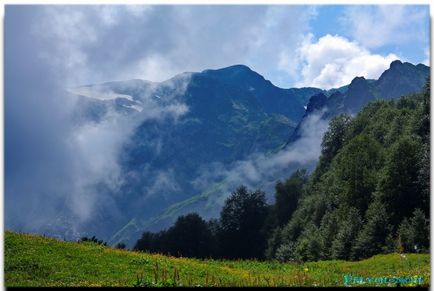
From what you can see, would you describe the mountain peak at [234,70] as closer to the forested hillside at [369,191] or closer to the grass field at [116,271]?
the grass field at [116,271]

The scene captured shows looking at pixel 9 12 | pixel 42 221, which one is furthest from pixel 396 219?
pixel 9 12

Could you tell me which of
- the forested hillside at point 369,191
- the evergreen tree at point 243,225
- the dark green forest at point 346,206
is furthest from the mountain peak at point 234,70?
the evergreen tree at point 243,225

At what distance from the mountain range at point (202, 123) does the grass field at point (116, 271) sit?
8.40 meters

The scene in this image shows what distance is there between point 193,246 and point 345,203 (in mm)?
31463

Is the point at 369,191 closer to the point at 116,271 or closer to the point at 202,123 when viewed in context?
the point at 202,123

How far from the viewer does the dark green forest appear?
201ft

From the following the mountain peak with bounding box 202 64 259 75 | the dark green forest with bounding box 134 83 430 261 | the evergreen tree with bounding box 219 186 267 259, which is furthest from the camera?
the evergreen tree with bounding box 219 186 267 259

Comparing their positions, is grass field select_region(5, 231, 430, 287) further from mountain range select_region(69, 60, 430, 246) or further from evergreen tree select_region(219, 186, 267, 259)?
evergreen tree select_region(219, 186, 267, 259)

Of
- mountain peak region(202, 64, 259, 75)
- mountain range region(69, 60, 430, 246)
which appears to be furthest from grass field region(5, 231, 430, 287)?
mountain peak region(202, 64, 259, 75)

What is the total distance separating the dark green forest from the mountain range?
5364mm

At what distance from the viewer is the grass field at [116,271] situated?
71.7ft

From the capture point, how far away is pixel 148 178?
13650 centimetres

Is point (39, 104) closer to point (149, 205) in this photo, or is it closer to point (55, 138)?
point (55, 138)

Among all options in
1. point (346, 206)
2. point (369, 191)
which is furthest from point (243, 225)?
point (369, 191)
